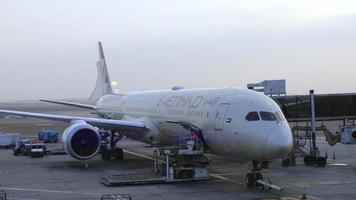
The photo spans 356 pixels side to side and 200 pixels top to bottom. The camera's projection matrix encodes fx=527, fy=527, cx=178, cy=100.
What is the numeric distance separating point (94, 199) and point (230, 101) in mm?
6255

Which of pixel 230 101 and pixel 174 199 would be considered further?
pixel 230 101

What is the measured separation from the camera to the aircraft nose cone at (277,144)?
55.2ft

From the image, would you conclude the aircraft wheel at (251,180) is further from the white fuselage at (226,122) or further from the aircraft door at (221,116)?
the aircraft door at (221,116)

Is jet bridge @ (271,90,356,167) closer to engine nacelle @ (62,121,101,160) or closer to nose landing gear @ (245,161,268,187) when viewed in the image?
nose landing gear @ (245,161,268,187)

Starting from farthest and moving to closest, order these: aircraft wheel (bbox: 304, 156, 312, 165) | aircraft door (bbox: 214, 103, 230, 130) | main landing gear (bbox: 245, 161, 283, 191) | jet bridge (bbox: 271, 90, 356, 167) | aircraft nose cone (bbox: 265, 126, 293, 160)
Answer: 1. jet bridge (bbox: 271, 90, 356, 167)
2. aircraft wheel (bbox: 304, 156, 312, 165)
3. aircraft door (bbox: 214, 103, 230, 130)
4. main landing gear (bbox: 245, 161, 283, 191)
5. aircraft nose cone (bbox: 265, 126, 293, 160)

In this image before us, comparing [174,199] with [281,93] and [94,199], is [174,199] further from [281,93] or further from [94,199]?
[281,93]

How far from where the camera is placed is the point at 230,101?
19.5 metres

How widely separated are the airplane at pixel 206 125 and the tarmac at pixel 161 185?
3.95 ft

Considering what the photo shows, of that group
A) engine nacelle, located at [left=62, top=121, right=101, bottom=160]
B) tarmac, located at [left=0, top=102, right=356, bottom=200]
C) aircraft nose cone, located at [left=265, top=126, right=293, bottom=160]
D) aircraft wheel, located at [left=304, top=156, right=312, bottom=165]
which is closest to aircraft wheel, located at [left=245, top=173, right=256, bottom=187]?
tarmac, located at [left=0, top=102, right=356, bottom=200]

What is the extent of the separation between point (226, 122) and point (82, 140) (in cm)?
810

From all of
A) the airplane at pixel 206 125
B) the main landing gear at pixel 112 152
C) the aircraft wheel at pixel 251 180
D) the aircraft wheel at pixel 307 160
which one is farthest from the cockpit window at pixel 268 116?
the main landing gear at pixel 112 152

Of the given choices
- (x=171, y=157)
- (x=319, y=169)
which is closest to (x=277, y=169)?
(x=319, y=169)

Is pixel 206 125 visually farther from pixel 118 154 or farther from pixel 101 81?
pixel 101 81

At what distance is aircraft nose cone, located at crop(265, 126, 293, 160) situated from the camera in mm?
16828
